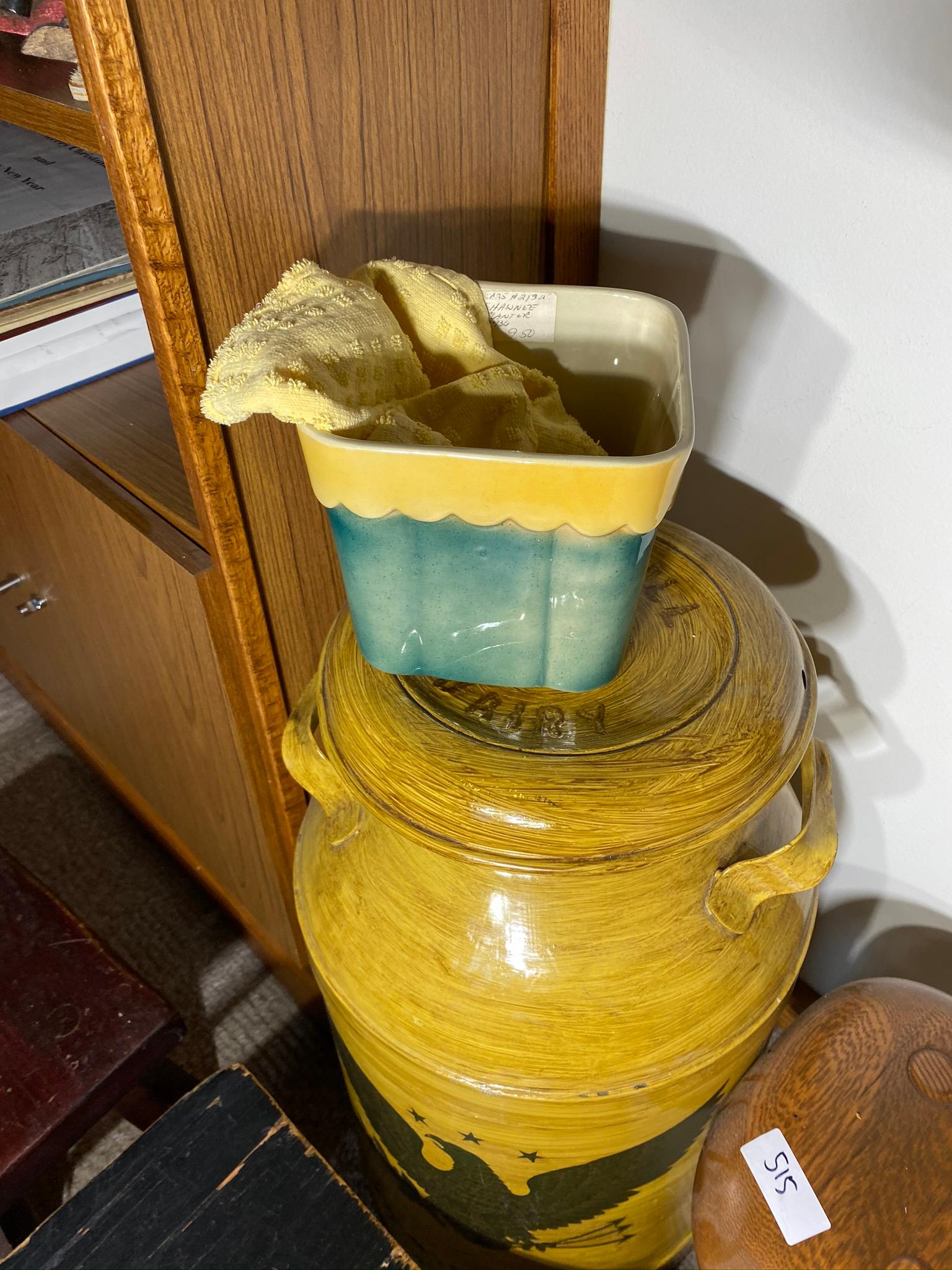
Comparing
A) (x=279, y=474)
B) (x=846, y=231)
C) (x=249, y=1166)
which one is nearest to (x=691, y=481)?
(x=846, y=231)

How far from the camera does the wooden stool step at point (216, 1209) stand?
0.65 meters

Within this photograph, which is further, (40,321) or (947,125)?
(40,321)

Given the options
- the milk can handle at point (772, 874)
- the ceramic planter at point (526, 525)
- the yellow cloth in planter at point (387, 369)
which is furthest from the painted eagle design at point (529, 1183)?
the yellow cloth in planter at point (387, 369)

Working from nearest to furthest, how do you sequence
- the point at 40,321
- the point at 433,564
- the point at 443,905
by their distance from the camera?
the point at 433,564, the point at 443,905, the point at 40,321

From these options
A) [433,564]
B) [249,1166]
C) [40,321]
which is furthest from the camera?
[40,321]

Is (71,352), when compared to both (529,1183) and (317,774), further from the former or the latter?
(529,1183)

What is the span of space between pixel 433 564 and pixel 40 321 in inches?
21.1

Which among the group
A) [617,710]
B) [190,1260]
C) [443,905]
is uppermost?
[617,710]

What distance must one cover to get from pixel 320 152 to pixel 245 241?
0.25ft

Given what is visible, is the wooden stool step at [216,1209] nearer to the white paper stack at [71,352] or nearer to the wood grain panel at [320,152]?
the wood grain panel at [320,152]

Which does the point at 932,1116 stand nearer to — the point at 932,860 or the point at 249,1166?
the point at 932,860

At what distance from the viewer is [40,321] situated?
789 millimetres

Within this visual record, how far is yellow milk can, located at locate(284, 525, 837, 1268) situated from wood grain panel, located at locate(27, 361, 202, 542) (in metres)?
0.19

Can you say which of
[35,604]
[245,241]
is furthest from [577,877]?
[35,604]
